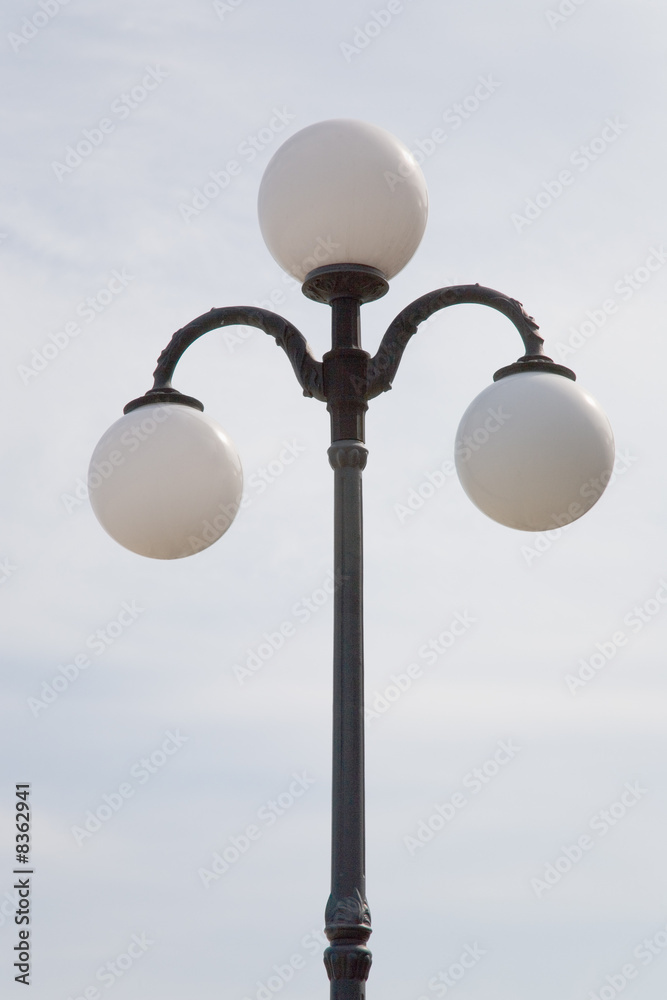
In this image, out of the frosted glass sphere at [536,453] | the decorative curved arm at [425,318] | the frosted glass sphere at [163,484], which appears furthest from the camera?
the frosted glass sphere at [163,484]

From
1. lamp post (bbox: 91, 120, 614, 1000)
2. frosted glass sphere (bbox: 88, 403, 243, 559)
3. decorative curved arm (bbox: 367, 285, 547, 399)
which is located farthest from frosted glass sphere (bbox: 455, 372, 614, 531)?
frosted glass sphere (bbox: 88, 403, 243, 559)

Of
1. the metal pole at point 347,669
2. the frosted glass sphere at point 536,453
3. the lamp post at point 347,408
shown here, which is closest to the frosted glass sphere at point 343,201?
the lamp post at point 347,408

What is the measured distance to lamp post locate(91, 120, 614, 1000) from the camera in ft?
16.1

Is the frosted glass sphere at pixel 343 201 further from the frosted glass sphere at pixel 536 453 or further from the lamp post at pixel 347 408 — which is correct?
the frosted glass sphere at pixel 536 453

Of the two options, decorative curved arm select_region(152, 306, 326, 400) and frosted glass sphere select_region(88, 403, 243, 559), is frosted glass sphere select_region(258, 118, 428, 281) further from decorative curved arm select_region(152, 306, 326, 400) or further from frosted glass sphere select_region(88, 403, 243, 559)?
frosted glass sphere select_region(88, 403, 243, 559)

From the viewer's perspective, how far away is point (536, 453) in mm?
4871

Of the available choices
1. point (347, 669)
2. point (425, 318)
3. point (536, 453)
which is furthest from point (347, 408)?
point (347, 669)

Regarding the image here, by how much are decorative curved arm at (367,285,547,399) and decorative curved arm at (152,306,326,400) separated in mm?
222

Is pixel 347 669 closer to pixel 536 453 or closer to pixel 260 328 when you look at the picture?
pixel 536 453

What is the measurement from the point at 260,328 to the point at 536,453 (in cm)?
120

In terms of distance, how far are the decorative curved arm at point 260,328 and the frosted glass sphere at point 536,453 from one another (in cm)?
62

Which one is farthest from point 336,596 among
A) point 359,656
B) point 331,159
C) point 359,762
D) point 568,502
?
point 331,159

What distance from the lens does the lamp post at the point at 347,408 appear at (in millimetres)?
4895

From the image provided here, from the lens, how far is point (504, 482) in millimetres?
4895
